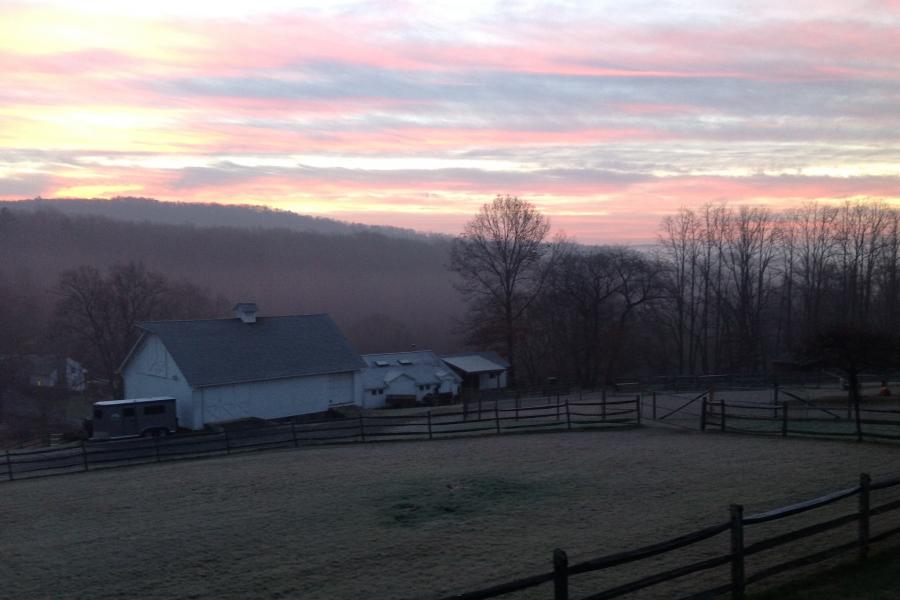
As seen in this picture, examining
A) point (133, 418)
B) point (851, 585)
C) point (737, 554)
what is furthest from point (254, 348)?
point (851, 585)

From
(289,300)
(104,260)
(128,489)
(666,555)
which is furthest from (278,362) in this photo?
(104,260)

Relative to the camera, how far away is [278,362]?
3881cm

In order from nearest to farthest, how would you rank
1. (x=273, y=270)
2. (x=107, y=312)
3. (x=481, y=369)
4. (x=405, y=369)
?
(x=405, y=369) < (x=107, y=312) < (x=481, y=369) < (x=273, y=270)

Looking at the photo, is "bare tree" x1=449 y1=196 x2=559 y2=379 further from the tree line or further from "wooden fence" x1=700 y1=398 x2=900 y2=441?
"wooden fence" x1=700 y1=398 x2=900 y2=441

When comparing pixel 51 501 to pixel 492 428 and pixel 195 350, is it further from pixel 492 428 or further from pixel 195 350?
pixel 195 350

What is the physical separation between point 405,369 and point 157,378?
15487 mm

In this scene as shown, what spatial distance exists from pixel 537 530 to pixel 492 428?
14.9 metres

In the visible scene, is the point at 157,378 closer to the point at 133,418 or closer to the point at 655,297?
the point at 133,418

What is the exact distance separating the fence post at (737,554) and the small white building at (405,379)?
37414mm

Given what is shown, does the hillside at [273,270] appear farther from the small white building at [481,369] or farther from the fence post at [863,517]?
the fence post at [863,517]

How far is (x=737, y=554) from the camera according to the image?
8367 millimetres

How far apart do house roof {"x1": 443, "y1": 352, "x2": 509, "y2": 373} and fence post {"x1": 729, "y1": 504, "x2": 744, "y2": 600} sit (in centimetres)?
4341

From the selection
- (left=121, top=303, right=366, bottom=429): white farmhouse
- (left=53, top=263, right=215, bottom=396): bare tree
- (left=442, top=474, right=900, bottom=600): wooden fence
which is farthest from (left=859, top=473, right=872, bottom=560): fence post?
(left=53, top=263, right=215, bottom=396): bare tree

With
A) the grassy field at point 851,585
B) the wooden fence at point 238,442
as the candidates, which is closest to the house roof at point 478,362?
the wooden fence at point 238,442
